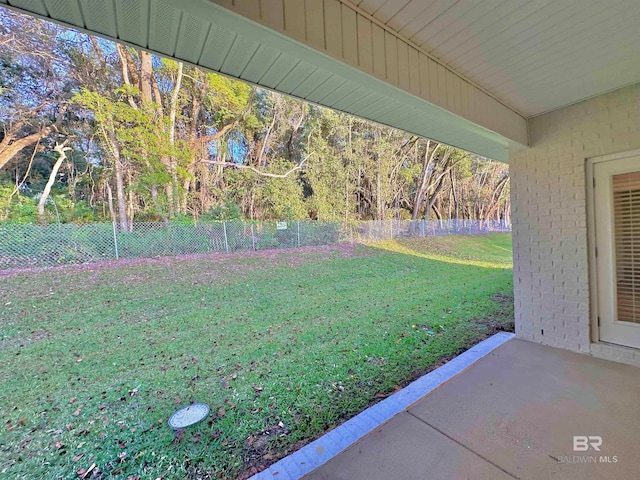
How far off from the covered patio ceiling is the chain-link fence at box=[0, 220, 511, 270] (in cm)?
581

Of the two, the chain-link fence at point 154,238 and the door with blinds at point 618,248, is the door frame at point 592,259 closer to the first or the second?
the door with blinds at point 618,248

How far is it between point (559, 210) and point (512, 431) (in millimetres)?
2284

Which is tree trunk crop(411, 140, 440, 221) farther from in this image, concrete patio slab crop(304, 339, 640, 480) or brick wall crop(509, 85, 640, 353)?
concrete patio slab crop(304, 339, 640, 480)

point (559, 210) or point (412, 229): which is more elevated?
point (559, 210)

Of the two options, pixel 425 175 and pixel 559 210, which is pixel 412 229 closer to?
pixel 425 175

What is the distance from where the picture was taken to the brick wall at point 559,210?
253 cm

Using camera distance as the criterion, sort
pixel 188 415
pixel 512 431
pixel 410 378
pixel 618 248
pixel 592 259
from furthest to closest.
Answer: pixel 592 259 → pixel 618 248 → pixel 410 378 → pixel 188 415 → pixel 512 431

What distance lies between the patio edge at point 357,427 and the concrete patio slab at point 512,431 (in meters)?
0.05

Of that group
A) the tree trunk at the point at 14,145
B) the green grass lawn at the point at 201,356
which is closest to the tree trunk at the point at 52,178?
the tree trunk at the point at 14,145

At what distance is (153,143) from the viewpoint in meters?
7.83

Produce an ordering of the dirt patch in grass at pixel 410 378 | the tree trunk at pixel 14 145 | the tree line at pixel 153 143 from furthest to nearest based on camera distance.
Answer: the tree line at pixel 153 143, the tree trunk at pixel 14 145, the dirt patch in grass at pixel 410 378

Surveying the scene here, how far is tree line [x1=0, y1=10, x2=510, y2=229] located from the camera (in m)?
7.27

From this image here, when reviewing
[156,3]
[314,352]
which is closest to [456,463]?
[314,352]

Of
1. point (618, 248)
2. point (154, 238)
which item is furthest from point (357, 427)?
point (154, 238)
